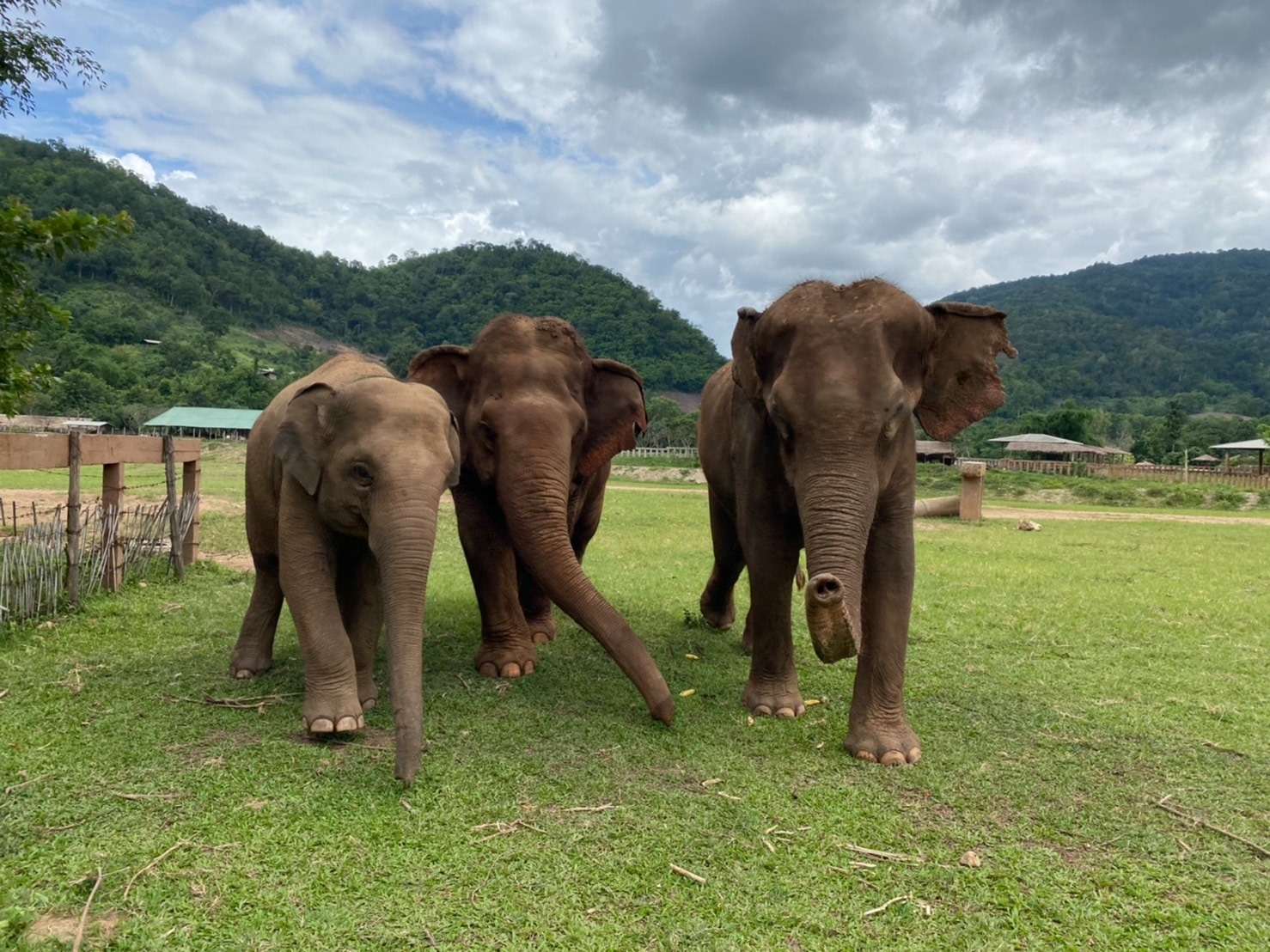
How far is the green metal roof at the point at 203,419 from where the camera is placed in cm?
7381

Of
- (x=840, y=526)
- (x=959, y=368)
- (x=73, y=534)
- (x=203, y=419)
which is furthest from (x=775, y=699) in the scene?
(x=203, y=419)

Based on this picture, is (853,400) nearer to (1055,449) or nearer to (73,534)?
(73,534)

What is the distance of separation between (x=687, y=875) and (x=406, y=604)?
2082 millimetres

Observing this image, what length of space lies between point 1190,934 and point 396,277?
164 m

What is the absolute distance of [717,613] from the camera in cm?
876

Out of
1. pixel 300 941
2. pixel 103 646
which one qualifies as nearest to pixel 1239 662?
pixel 300 941

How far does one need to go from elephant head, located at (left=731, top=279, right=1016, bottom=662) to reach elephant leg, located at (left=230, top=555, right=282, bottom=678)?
3812mm

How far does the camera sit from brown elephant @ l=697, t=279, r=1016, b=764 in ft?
14.4

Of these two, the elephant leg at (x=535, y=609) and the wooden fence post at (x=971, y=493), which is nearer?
the elephant leg at (x=535, y=609)

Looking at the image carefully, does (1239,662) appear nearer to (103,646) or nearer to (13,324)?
(103,646)

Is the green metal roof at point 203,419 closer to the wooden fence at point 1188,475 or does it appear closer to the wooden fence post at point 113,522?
the wooden fence at point 1188,475

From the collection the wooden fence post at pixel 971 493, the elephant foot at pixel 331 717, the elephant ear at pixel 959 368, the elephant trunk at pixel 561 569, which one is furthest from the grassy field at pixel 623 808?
the wooden fence post at pixel 971 493

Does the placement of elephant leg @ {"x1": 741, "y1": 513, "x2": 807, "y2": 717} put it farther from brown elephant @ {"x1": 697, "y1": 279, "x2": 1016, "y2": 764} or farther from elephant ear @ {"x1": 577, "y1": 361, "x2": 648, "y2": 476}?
elephant ear @ {"x1": 577, "y1": 361, "x2": 648, "y2": 476}

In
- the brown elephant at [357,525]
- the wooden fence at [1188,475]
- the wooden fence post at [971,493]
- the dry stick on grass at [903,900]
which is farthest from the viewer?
the wooden fence at [1188,475]
